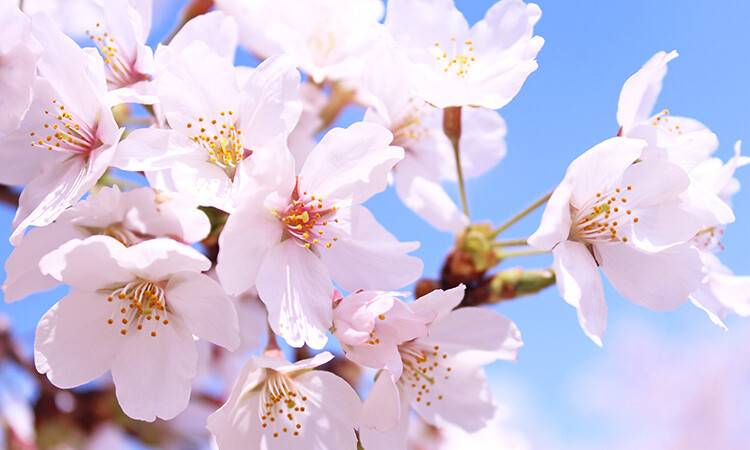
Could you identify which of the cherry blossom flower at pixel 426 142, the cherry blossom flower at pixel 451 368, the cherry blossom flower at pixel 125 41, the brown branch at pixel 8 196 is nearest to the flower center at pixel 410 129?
the cherry blossom flower at pixel 426 142

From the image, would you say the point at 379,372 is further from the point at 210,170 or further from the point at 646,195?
the point at 646,195

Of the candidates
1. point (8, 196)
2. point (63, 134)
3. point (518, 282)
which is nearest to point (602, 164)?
point (518, 282)

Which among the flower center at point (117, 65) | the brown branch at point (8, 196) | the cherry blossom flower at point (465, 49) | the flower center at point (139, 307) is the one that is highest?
the cherry blossom flower at point (465, 49)

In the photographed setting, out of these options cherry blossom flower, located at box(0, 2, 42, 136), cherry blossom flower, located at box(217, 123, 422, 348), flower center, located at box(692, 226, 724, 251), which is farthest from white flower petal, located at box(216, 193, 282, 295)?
flower center, located at box(692, 226, 724, 251)

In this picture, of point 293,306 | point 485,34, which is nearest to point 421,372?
point 293,306

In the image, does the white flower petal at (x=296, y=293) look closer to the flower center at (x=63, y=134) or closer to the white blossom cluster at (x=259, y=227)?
the white blossom cluster at (x=259, y=227)

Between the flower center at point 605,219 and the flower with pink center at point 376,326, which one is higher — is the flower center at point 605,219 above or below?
above

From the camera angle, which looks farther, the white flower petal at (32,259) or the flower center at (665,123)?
the flower center at (665,123)
